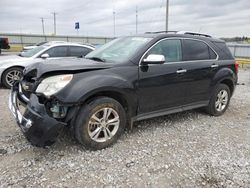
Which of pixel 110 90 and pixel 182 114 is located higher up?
pixel 110 90

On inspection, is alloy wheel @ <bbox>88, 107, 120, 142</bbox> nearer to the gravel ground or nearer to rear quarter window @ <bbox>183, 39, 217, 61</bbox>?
the gravel ground

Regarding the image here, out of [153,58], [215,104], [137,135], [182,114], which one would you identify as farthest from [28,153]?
[215,104]

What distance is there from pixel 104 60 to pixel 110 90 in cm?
71

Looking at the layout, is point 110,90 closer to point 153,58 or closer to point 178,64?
point 153,58

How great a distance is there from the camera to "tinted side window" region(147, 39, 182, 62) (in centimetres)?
399

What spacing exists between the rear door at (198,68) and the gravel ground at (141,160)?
0.61 m

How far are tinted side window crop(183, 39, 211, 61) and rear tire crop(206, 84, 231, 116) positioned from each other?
2.52 feet

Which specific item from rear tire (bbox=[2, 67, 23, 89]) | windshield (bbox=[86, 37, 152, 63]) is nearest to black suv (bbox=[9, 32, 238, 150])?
windshield (bbox=[86, 37, 152, 63])

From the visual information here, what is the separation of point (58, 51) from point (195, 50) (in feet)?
Result: 16.0

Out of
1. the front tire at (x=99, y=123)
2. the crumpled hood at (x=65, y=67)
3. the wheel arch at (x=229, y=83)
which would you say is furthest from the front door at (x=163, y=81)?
Result: the wheel arch at (x=229, y=83)

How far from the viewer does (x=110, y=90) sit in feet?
11.0

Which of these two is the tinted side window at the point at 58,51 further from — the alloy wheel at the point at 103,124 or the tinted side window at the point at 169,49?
the alloy wheel at the point at 103,124

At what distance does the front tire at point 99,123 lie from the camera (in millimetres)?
3188

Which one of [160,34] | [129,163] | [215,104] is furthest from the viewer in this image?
[215,104]
